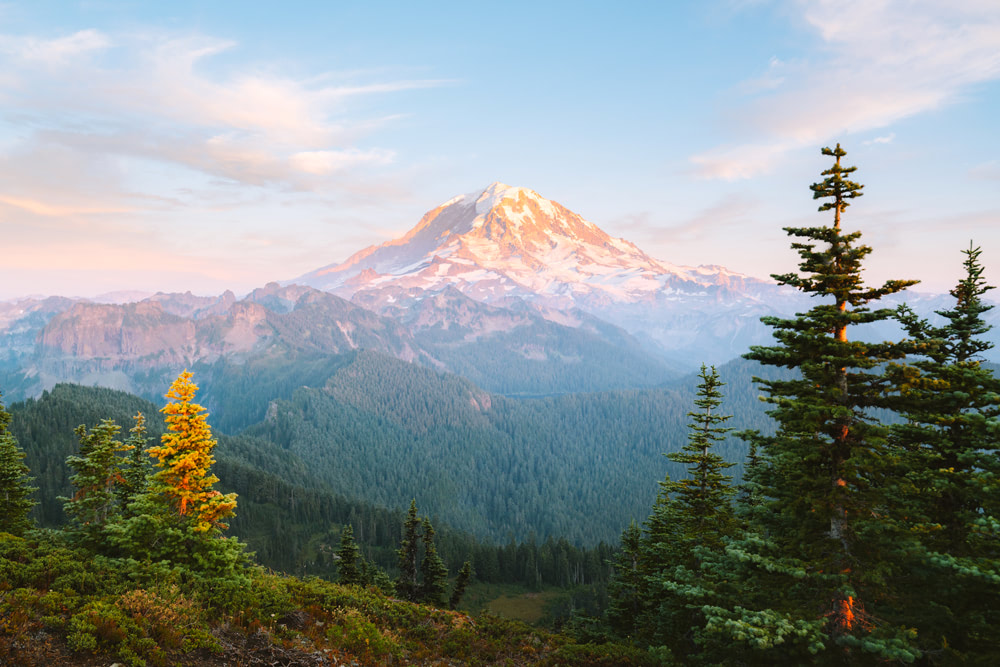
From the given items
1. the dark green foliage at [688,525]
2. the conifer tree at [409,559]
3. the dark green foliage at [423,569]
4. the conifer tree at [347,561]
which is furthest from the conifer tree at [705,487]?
the conifer tree at [347,561]

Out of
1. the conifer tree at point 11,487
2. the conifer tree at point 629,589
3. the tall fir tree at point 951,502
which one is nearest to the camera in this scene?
the tall fir tree at point 951,502

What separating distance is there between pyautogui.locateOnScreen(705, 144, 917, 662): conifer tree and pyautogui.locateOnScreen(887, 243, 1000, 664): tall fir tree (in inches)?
31.3

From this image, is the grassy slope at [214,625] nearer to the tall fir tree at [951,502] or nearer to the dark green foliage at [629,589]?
the tall fir tree at [951,502]

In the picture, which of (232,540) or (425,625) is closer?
(232,540)

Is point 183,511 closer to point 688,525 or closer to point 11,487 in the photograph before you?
point 11,487

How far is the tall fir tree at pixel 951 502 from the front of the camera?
1192 cm

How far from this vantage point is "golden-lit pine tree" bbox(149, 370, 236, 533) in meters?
22.2

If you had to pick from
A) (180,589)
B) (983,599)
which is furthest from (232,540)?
(983,599)

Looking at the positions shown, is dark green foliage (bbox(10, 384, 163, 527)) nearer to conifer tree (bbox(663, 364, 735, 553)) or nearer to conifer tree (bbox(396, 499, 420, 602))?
conifer tree (bbox(396, 499, 420, 602))

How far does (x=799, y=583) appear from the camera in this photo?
44.3 ft

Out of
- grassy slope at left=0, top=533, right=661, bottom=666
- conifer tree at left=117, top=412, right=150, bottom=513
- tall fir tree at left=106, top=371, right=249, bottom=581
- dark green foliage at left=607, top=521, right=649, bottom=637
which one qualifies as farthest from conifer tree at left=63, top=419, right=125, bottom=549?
dark green foliage at left=607, top=521, right=649, bottom=637

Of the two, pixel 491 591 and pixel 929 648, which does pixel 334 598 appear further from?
pixel 491 591

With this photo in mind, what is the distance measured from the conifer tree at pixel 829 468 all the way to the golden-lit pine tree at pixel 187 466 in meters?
21.9

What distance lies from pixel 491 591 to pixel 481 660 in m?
105
